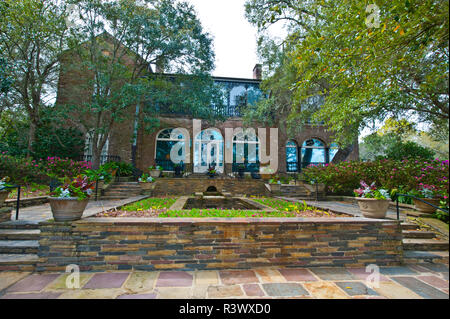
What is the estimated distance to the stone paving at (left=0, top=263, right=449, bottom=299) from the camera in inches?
87.4

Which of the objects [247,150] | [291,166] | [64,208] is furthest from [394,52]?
[291,166]

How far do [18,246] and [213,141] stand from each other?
12.4 meters

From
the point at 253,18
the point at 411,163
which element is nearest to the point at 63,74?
the point at 253,18

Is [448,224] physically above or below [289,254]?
above

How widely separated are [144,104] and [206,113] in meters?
3.77

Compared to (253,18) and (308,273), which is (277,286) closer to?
(308,273)

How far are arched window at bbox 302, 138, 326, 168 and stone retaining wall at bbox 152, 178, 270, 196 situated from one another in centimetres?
653

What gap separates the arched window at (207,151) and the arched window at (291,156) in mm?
5150

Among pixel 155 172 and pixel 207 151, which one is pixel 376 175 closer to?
pixel 207 151

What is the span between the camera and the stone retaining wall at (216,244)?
2791 millimetres

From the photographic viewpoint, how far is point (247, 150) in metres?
15.4

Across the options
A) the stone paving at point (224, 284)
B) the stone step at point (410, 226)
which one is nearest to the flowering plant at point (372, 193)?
the stone paving at point (224, 284)

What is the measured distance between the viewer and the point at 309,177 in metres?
9.92

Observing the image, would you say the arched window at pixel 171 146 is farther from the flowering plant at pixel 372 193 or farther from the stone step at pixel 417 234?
the stone step at pixel 417 234
